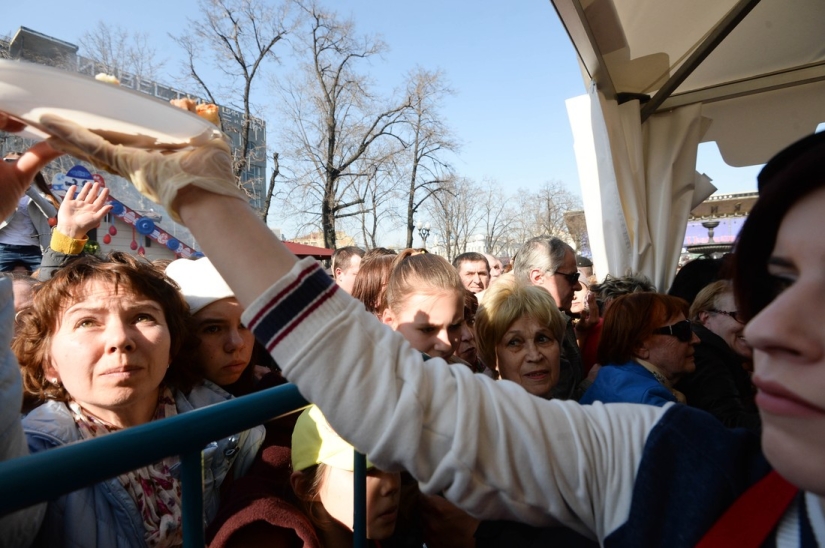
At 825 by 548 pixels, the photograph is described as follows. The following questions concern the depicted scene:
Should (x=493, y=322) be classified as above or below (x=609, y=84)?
below

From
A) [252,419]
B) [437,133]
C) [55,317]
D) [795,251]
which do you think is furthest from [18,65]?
[437,133]

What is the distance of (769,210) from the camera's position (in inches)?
33.6

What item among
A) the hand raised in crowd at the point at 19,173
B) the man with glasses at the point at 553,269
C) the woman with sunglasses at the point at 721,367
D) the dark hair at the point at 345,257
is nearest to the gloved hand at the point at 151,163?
the hand raised in crowd at the point at 19,173

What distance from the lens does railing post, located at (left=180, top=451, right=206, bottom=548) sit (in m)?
0.88

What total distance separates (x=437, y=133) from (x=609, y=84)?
758 inches

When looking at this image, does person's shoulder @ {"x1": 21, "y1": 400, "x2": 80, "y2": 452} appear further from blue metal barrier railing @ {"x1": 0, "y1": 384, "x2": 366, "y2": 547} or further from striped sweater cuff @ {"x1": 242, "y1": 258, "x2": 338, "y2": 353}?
striped sweater cuff @ {"x1": 242, "y1": 258, "x2": 338, "y2": 353}

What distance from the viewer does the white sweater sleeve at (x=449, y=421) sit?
2.60ft

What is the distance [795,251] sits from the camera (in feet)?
2.49

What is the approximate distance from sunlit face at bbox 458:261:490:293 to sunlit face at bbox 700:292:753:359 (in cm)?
217

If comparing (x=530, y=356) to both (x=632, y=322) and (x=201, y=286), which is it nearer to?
(x=632, y=322)

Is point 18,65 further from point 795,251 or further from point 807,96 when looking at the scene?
point 807,96

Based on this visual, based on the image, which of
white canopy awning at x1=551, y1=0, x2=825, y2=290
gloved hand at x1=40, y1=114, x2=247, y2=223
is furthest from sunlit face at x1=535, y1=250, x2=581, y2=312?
gloved hand at x1=40, y1=114, x2=247, y2=223

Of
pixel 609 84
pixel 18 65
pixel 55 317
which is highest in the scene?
pixel 609 84

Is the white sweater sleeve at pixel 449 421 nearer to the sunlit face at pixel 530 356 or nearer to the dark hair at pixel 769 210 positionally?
the dark hair at pixel 769 210
